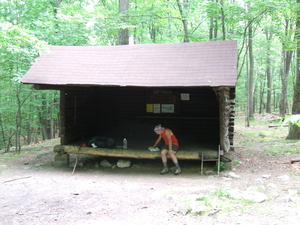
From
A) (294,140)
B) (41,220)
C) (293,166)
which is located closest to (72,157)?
(41,220)

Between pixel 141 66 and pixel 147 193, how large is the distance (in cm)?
386

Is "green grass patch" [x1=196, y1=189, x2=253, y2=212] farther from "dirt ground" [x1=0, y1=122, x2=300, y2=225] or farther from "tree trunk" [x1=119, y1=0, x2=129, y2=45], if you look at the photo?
"tree trunk" [x1=119, y1=0, x2=129, y2=45]

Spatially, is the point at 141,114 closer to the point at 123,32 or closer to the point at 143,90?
the point at 143,90

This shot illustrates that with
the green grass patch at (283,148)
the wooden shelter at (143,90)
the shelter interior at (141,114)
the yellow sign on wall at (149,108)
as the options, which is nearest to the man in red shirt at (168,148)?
the wooden shelter at (143,90)

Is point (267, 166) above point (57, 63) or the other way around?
the other way around

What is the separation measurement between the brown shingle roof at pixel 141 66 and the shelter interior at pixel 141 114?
99 centimetres

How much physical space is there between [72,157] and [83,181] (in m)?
3.03

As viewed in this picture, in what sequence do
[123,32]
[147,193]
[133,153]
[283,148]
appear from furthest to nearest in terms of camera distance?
[123,32] < [283,148] < [133,153] < [147,193]

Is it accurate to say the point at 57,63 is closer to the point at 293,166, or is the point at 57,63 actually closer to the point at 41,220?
the point at 41,220

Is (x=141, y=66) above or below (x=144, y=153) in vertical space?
above

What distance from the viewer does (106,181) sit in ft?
22.0

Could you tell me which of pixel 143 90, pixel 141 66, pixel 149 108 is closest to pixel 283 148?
pixel 149 108

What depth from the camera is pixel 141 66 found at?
784cm

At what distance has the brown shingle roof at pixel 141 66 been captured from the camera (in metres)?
6.84
